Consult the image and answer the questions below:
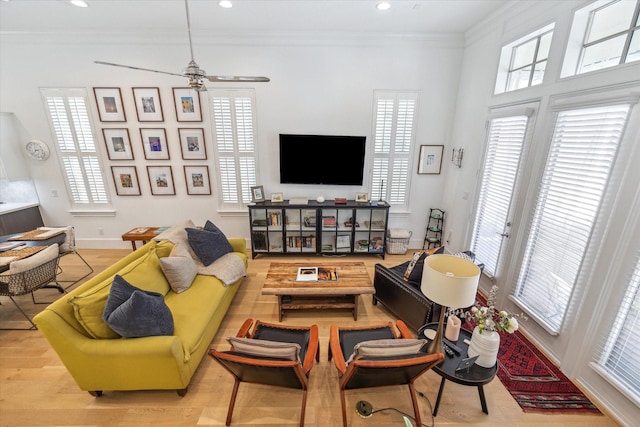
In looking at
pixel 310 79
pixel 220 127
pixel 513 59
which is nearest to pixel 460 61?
pixel 513 59

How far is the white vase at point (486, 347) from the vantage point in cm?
173

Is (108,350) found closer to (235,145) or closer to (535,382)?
(235,145)

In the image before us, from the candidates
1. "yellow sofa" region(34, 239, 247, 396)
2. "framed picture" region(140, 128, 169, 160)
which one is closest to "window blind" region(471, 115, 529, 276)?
"yellow sofa" region(34, 239, 247, 396)

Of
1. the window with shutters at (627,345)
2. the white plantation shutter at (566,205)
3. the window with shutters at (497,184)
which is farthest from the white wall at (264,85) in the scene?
the window with shutters at (627,345)

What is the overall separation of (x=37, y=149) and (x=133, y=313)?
4.36 m

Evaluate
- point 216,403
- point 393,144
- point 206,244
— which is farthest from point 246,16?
point 216,403

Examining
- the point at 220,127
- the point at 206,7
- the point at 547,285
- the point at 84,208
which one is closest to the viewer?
the point at 547,285

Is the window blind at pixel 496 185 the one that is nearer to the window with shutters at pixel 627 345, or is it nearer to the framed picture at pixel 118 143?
the window with shutters at pixel 627 345

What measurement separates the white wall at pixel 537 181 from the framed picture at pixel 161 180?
4885 mm

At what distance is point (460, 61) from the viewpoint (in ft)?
12.8

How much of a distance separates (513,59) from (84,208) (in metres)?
6.95

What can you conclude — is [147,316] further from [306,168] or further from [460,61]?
[460,61]

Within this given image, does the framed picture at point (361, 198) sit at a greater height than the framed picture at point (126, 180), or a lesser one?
lesser

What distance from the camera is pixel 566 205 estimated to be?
2.19 metres
